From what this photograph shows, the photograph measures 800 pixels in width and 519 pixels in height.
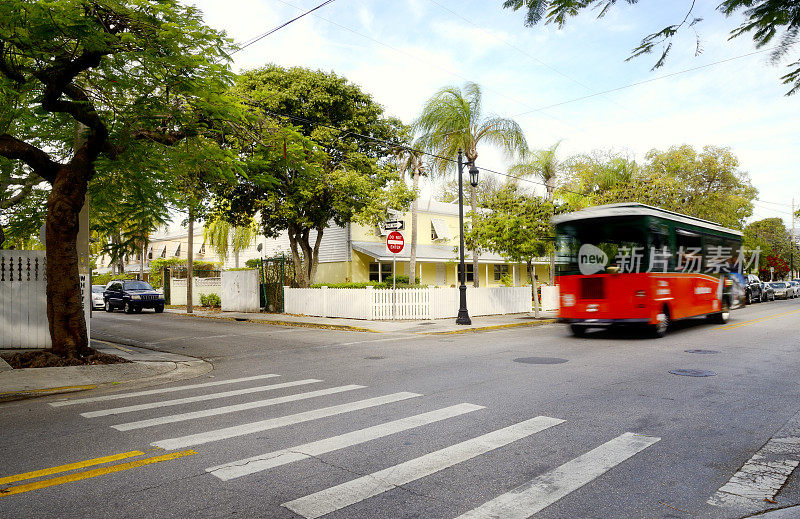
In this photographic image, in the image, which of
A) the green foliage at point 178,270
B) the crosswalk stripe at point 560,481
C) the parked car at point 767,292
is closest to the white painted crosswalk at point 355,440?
the crosswalk stripe at point 560,481

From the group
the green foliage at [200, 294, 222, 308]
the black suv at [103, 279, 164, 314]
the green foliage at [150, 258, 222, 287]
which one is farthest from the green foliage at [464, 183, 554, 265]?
the green foliage at [150, 258, 222, 287]

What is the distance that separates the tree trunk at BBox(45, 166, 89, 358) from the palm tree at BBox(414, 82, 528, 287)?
1550 cm

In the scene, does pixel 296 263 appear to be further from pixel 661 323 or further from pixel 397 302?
pixel 661 323

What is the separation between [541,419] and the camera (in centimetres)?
604

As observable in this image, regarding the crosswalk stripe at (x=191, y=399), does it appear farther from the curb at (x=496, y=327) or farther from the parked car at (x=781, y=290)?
the parked car at (x=781, y=290)

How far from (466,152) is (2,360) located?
18525 mm

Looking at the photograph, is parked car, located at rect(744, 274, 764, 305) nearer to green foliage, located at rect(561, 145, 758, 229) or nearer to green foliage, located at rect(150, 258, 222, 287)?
green foliage, located at rect(561, 145, 758, 229)

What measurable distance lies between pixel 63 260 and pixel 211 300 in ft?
72.4

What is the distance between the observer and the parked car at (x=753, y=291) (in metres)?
34.1

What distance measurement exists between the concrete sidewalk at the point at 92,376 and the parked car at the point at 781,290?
4530 centimetres

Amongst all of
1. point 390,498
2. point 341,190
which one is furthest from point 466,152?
point 390,498

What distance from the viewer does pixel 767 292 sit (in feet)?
129

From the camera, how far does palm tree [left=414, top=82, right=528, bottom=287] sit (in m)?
22.9

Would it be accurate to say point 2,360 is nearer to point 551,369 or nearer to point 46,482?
point 46,482
